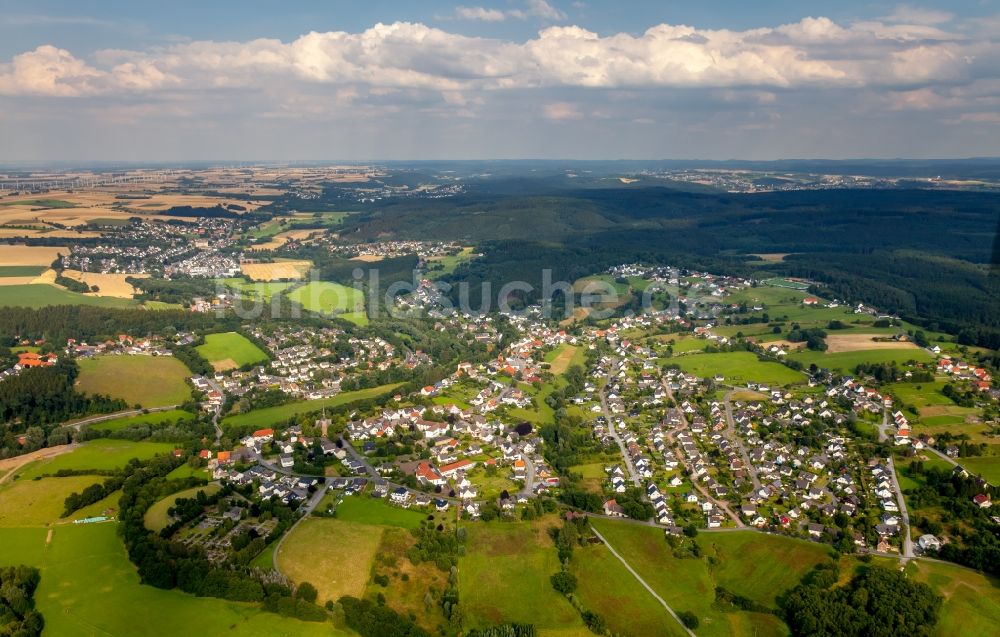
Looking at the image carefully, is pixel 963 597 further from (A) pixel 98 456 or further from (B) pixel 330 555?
(A) pixel 98 456

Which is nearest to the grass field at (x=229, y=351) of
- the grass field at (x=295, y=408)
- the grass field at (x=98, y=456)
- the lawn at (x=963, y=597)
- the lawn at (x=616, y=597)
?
the grass field at (x=295, y=408)

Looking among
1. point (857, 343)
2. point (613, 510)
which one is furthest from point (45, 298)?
point (857, 343)

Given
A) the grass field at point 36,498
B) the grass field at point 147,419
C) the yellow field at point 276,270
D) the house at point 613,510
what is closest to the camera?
the grass field at point 36,498

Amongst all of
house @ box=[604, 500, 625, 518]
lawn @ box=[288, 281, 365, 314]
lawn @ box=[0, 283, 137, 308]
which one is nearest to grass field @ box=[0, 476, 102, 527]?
house @ box=[604, 500, 625, 518]

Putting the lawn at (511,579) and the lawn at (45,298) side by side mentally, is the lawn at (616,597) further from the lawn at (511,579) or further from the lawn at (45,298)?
the lawn at (45,298)

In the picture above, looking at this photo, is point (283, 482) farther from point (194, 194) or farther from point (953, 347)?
point (194, 194)

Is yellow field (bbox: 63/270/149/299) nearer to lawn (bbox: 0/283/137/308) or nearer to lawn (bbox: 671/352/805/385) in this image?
lawn (bbox: 0/283/137/308)

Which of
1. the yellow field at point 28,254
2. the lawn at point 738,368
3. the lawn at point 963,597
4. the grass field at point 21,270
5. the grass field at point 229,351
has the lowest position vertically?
the lawn at point 963,597
